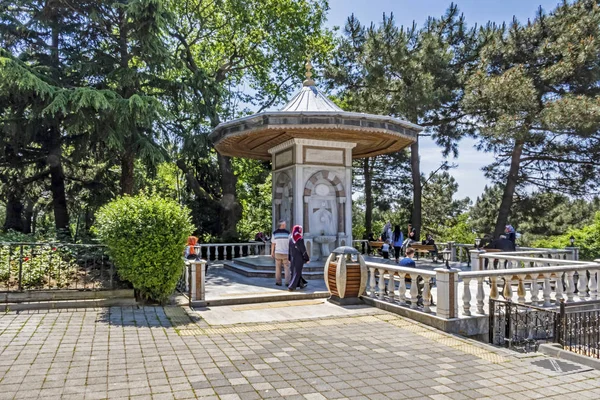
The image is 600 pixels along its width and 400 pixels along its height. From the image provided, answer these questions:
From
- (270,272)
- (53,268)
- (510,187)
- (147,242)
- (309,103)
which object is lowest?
(270,272)

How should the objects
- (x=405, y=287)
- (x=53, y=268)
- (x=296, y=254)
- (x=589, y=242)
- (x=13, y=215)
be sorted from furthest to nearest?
(x=589, y=242) < (x=13, y=215) < (x=296, y=254) < (x=53, y=268) < (x=405, y=287)

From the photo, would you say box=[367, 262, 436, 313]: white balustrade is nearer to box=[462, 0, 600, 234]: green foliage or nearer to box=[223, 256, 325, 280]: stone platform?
box=[223, 256, 325, 280]: stone platform

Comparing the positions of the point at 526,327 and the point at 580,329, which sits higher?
the point at 580,329

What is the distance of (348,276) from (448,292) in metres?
2.34

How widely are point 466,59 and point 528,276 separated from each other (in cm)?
1926

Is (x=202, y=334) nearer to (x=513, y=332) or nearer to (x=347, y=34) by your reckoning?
(x=513, y=332)

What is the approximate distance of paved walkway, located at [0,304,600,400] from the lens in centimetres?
475

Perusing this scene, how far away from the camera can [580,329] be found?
24.3 feet

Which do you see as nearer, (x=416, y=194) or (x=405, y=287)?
(x=405, y=287)

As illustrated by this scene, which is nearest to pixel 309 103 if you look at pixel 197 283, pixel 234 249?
pixel 234 249

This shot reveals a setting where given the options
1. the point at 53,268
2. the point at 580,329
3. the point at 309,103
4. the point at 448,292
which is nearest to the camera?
the point at 580,329

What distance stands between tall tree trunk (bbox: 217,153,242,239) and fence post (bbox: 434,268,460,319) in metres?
15.6

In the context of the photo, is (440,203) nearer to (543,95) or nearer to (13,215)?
(543,95)

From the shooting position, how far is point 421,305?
8633 millimetres
